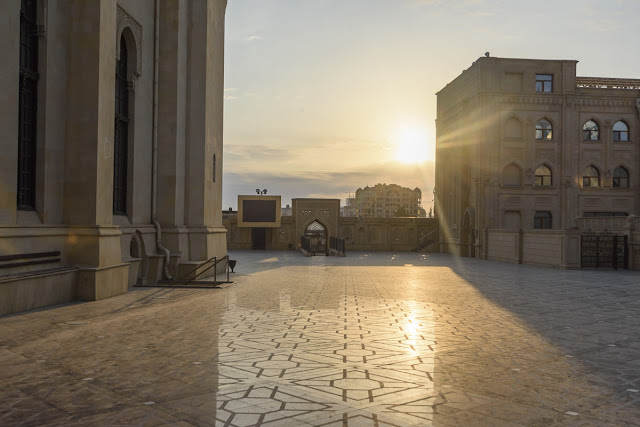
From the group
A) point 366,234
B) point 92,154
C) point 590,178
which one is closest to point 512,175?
point 590,178

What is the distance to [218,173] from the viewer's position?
835 inches

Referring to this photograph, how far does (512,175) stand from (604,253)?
442 inches

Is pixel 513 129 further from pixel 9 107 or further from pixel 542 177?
pixel 9 107

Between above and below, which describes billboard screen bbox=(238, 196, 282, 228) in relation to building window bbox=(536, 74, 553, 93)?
below

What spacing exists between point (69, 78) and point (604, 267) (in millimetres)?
25333

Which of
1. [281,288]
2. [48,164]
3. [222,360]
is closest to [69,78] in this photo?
[48,164]

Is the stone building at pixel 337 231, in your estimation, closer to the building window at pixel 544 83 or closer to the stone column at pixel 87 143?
the building window at pixel 544 83

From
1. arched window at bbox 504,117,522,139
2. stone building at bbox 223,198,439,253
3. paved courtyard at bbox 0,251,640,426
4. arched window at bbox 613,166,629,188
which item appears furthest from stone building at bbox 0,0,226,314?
arched window at bbox 613,166,629,188

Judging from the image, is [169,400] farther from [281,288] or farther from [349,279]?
[349,279]

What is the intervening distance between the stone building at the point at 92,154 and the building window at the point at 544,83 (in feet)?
88.5

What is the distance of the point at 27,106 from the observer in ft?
37.5

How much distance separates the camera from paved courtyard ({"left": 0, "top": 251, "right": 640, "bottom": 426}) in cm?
484

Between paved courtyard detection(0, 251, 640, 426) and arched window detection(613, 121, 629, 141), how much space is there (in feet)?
93.4

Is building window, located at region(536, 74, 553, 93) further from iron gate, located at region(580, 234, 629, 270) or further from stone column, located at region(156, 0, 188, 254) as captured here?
stone column, located at region(156, 0, 188, 254)
